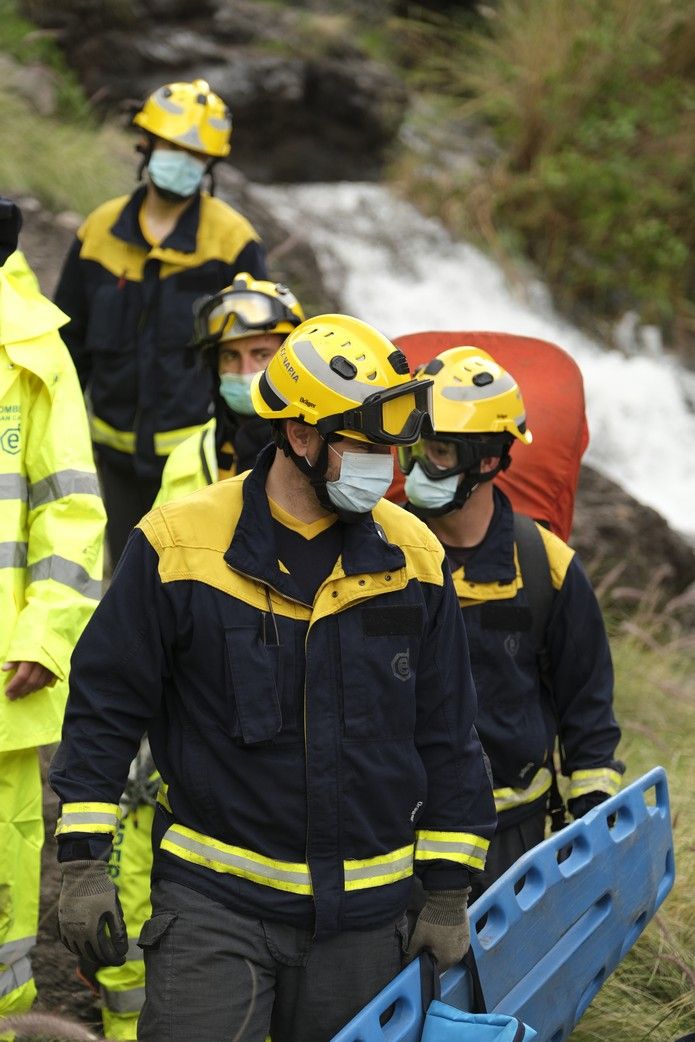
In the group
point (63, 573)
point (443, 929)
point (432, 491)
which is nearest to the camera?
point (443, 929)

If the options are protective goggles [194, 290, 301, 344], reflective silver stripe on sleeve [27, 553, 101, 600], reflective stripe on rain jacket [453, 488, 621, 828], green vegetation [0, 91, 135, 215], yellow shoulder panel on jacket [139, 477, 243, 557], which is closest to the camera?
yellow shoulder panel on jacket [139, 477, 243, 557]

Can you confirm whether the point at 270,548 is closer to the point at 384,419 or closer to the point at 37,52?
the point at 384,419

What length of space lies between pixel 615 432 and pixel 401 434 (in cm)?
977

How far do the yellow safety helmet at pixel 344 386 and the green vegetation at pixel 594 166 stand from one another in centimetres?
1091

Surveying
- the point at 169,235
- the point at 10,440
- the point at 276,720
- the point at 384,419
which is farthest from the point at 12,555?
the point at 169,235

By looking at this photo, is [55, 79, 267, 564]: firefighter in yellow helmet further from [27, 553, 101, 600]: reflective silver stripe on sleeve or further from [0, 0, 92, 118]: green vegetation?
[0, 0, 92, 118]: green vegetation

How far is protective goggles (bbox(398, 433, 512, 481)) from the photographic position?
3.88 metres

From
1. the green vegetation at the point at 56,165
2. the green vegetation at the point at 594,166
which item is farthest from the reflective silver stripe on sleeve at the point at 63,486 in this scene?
the green vegetation at the point at 594,166

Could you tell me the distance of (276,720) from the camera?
2834mm

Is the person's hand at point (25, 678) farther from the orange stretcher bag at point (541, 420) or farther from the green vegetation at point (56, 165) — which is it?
the green vegetation at point (56, 165)

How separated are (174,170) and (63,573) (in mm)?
2442

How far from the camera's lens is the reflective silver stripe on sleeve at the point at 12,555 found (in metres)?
3.58

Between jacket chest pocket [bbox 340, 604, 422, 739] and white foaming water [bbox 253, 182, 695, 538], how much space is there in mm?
9086

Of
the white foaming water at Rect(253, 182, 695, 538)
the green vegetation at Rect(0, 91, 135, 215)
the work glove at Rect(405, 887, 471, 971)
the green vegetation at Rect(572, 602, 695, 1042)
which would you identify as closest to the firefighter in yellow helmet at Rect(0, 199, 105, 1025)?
the work glove at Rect(405, 887, 471, 971)
